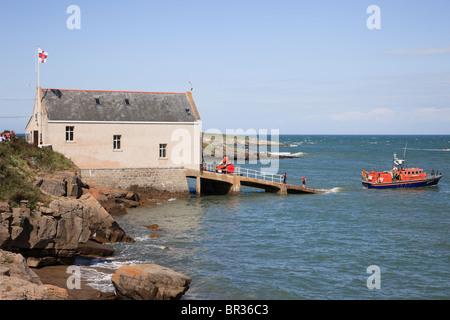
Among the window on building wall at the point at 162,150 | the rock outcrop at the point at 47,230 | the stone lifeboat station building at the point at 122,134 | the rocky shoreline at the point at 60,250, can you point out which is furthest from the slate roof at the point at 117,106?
the rock outcrop at the point at 47,230

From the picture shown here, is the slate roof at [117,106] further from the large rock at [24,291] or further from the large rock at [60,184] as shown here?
the large rock at [24,291]

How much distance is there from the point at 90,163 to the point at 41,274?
64.5ft

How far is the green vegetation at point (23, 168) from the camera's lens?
2006 centimetres

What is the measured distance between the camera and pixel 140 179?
39.8 metres

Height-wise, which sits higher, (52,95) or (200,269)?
(52,95)

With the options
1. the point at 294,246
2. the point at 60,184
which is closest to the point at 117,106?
the point at 60,184

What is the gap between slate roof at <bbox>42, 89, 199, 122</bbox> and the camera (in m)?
38.3

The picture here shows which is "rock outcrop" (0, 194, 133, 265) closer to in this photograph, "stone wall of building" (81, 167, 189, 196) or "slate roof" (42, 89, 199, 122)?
"stone wall of building" (81, 167, 189, 196)
